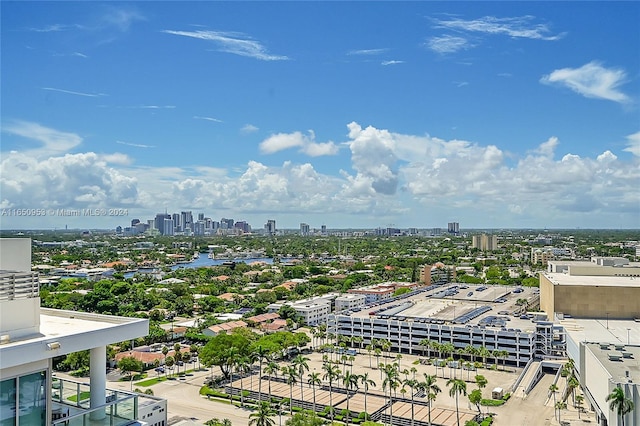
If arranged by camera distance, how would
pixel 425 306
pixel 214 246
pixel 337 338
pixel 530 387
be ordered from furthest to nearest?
pixel 214 246
pixel 425 306
pixel 337 338
pixel 530 387

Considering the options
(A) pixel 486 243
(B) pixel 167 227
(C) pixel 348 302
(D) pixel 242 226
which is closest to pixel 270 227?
(D) pixel 242 226

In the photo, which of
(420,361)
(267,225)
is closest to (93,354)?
(420,361)

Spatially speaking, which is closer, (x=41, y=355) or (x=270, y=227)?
(x=41, y=355)

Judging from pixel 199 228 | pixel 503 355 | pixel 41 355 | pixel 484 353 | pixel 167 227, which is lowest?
pixel 503 355

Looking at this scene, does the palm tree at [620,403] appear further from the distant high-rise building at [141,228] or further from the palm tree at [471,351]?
the distant high-rise building at [141,228]

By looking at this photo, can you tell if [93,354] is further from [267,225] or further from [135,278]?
[267,225]

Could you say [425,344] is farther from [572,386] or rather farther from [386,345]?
[572,386]
